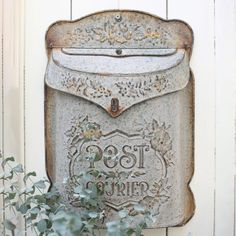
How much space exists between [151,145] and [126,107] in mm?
119

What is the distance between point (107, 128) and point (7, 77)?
0.30 metres

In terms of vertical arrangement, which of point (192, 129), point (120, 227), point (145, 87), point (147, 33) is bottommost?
point (120, 227)

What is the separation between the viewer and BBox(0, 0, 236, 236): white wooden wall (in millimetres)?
1203

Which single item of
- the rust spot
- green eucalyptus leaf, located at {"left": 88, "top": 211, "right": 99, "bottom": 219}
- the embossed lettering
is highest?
the rust spot

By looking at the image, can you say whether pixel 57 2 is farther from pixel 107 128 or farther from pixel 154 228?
pixel 154 228

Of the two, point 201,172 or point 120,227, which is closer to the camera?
point 120,227

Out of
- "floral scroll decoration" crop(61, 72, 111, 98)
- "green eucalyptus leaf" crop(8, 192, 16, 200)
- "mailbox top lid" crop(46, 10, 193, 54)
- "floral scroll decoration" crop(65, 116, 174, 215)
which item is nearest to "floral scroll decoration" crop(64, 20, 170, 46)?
"mailbox top lid" crop(46, 10, 193, 54)

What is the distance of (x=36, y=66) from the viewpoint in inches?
47.7

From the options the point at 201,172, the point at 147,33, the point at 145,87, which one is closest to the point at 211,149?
the point at 201,172

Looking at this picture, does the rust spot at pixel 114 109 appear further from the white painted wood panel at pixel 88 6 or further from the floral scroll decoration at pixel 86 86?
the white painted wood panel at pixel 88 6

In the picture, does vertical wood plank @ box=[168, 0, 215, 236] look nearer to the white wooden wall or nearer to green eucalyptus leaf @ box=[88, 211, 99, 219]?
the white wooden wall

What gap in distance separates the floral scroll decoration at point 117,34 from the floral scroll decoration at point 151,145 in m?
0.21

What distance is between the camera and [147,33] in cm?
119

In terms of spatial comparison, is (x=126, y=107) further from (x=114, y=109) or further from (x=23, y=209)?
(x=23, y=209)
